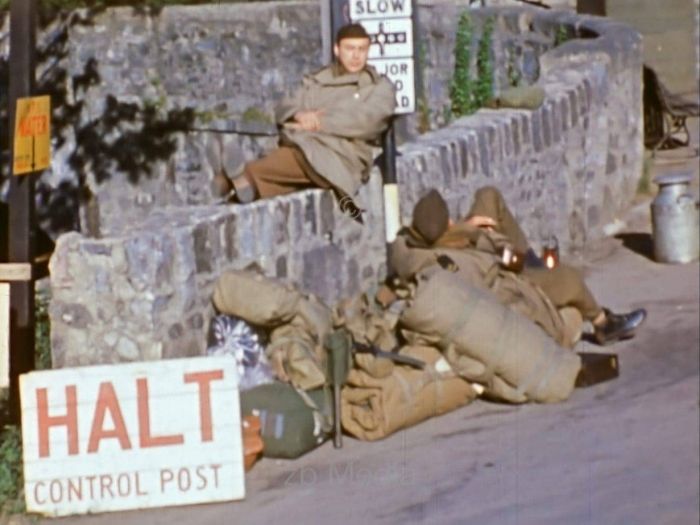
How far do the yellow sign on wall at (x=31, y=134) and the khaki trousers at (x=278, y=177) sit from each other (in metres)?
1.20

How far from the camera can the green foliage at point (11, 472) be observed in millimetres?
8438

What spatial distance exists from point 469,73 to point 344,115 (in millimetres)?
5426

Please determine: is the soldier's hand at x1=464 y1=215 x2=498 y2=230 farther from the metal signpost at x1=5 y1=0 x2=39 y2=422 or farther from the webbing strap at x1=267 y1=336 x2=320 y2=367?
the metal signpost at x1=5 y1=0 x2=39 y2=422

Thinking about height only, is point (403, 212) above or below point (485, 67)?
below

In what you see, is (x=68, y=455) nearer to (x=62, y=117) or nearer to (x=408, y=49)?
(x=408, y=49)

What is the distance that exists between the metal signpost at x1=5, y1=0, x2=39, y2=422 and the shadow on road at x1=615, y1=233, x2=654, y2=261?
4774 mm

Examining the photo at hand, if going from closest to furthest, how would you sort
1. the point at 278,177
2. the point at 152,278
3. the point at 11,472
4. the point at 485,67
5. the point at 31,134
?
the point at 11,472 < the point at 152,278 < the point at 31,134 < the point at 278,177 < the point at 485,67

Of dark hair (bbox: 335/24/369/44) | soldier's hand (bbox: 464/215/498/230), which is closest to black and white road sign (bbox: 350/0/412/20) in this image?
dark hair (bbox: 335/24/369/44)

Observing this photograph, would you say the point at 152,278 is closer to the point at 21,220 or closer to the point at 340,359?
the point at 21,220

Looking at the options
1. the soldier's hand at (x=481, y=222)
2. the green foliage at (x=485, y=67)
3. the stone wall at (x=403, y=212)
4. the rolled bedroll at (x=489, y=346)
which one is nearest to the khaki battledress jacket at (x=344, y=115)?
the stone wall at (x=403, y=212)

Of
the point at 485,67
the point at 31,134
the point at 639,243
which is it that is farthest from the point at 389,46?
the point at 485,67

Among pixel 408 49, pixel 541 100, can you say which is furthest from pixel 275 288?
pixel 541 100

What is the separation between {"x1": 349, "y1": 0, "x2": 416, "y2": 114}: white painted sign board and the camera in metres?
11.2

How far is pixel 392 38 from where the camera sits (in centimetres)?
1123
